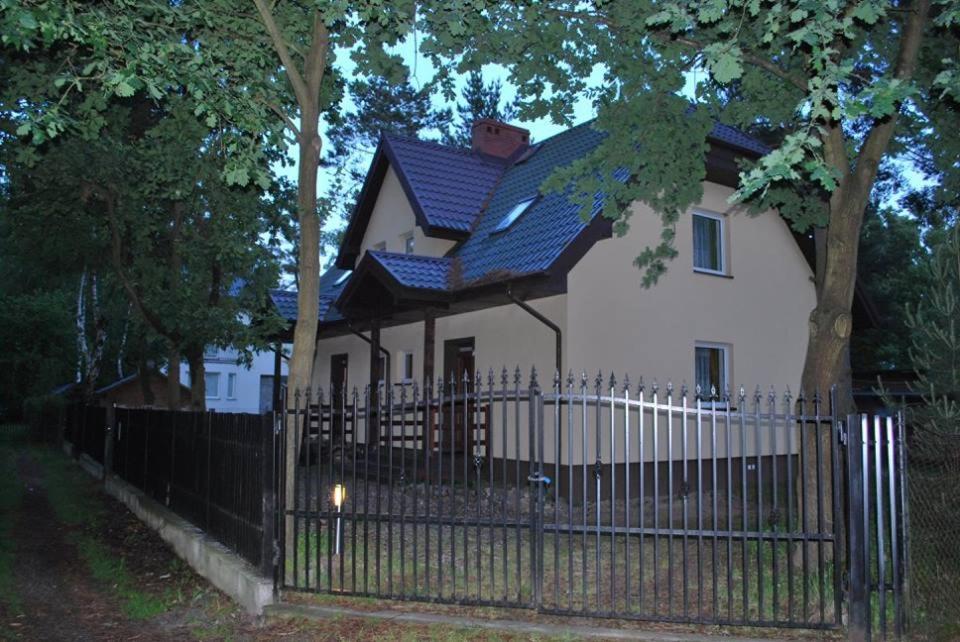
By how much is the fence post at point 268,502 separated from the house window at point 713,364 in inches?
377

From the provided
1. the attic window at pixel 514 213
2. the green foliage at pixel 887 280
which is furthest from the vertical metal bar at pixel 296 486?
the green foliage at pixel 887 280

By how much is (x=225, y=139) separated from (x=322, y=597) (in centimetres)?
447

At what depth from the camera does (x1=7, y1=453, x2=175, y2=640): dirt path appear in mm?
6227

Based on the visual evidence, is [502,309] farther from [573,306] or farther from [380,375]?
[380,375]

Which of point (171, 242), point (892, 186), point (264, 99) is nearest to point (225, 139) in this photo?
point (264, 99)

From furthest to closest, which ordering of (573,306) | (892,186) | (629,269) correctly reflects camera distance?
(892,186) < (629,269) < (573,306)

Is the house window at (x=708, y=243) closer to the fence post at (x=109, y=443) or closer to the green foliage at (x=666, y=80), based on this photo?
the green foliage at (x=666, y=80)

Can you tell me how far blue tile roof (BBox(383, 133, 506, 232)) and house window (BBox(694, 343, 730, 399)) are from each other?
17.1 feet

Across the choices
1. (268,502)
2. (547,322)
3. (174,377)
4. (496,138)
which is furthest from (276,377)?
(268,502)

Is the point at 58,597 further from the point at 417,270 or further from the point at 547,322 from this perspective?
the point at 417,270

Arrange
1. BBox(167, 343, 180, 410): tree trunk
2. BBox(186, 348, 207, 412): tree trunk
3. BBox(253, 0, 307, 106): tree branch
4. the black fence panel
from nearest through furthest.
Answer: BBox(253, 0, 307, 106): tree branch
the black fence panel
BBox(167, 343, 180, 410): tree trunk
BBox(186, 348, 207, 412): tree trunk

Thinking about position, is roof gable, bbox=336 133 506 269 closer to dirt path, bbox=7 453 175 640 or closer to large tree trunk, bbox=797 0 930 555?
dirt path, bbox=7 453 175 640

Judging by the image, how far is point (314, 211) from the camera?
728 cm

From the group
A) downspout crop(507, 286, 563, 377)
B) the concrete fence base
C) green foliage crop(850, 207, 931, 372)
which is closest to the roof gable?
downspout crop(507, 286, 563, 377)
